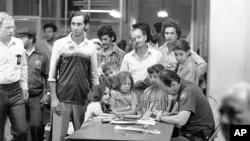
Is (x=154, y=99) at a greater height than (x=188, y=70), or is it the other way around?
(x=188, y=70)

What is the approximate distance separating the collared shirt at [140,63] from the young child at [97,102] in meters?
0.52

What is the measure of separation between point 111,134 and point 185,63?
1.73m

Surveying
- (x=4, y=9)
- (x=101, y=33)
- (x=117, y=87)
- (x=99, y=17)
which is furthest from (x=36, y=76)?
(x=4, y=9)

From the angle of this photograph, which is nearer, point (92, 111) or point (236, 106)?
point (236, 106)

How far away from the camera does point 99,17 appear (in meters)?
9.43

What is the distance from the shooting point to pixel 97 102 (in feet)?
16.3

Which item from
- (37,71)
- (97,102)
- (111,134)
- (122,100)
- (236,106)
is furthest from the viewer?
(37,71)

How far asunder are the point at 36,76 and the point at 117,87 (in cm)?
148

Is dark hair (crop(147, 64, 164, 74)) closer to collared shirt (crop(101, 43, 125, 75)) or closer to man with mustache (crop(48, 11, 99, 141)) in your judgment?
man with mustache (crop(48, 11, 99, 141))

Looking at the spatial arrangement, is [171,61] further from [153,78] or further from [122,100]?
[122,100]

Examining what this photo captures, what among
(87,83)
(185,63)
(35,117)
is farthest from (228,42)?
(35,117)

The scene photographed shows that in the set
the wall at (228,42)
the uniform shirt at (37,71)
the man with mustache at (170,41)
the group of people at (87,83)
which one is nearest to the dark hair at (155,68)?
the group of people at (87,83)

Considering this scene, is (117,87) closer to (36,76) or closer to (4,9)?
(36,76)

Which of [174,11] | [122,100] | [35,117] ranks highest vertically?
[174,11]
